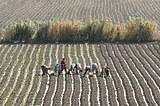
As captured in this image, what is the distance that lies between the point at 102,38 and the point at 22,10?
16.3m

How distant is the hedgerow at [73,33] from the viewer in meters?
25.9

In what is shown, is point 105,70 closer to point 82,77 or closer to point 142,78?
point 82,77

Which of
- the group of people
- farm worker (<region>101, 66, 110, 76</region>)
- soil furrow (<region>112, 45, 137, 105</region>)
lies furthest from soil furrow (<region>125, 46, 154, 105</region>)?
the group of people

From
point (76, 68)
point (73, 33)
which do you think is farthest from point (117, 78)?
point (73, 33)

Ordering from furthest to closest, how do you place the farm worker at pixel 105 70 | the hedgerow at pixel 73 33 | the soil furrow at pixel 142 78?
the hedgerow at pixel 73 33
the farm worker at pixel 105 70
the soil furrow at pixel 142 78

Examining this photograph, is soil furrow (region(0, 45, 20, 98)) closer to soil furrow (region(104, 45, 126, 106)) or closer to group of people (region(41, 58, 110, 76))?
group of people (region(41, 58, 110, 76))

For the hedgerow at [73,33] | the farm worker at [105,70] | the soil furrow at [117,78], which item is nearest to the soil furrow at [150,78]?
the soil furrow at [117,78]

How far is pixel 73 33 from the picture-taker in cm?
2597

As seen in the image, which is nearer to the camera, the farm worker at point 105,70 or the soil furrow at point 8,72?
the soil furrow at point 8,72

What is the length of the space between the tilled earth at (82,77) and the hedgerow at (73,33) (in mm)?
1523

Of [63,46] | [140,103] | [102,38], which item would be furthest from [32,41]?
[140,103]

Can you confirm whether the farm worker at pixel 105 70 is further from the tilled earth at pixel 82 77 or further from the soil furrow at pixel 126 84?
the soil furrow at pixel 126 84

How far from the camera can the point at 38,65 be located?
19.9m

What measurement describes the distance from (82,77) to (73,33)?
9.02m
